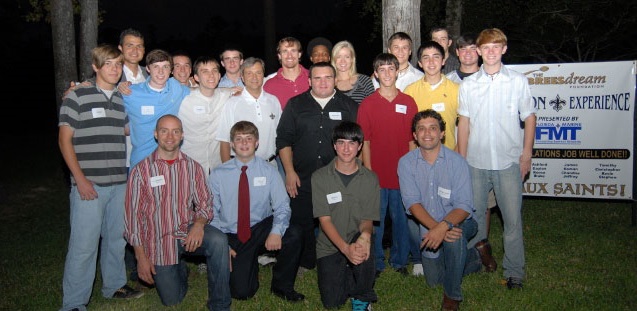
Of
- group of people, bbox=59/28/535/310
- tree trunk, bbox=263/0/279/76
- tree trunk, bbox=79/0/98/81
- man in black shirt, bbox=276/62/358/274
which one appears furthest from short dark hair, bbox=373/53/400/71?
tree trunk, bbox=263/0/279/76

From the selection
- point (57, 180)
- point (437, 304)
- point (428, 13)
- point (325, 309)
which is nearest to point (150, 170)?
point (325, 309)

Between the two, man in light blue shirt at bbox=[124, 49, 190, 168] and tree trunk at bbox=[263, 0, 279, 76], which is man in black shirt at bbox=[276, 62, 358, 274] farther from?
tree trunk at bbox=[263, 0, 279, 76]

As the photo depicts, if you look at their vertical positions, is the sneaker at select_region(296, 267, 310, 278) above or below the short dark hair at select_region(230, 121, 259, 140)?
below

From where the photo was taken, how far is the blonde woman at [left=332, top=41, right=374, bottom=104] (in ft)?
19.2

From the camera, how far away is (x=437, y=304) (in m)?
4.89

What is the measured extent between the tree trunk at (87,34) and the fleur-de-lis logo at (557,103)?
8.23 m

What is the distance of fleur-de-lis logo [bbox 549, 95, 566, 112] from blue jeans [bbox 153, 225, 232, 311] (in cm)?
537

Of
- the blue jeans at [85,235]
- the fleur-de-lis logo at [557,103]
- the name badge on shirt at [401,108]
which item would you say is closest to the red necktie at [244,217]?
the blue jeans at [85,235]

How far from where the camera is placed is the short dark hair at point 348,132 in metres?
4.82

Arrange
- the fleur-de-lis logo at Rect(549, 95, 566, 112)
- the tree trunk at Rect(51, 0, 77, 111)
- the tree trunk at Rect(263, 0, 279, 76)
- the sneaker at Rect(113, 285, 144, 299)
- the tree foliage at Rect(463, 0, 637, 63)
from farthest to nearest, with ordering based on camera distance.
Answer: the tree foliage at Rect(463, 0, 637, 63), the tree trunk at Rect(263, 0, 279, 76), the tree trunk at Rect(51, 0, 77, 111), the fleur-de-lis logo at Rect(549, 95, 566, 112), the sneaker at Rect(113, 285, 144, 299)

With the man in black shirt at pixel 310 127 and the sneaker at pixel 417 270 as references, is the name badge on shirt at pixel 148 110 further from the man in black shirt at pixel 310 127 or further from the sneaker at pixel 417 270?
the sneaker at pixel 417 270

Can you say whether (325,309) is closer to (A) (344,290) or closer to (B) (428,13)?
(A) (344,290)

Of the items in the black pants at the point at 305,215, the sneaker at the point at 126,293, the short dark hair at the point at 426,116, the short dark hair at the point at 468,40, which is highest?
the short dark hair at the point at 468,40

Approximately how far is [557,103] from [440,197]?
3.84m
